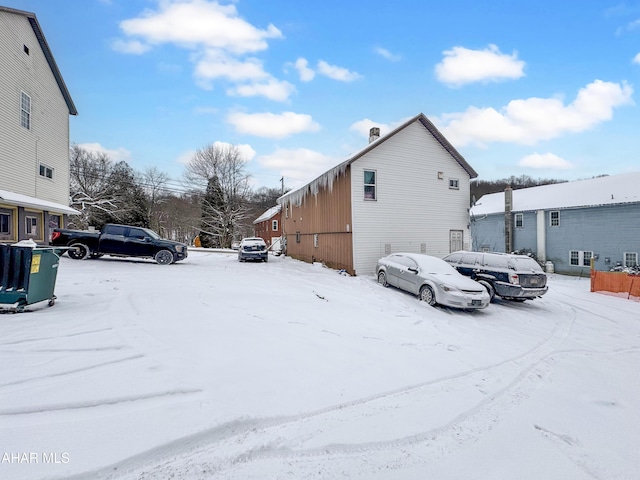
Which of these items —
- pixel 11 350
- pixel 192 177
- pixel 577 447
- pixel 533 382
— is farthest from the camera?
pixel 192 177

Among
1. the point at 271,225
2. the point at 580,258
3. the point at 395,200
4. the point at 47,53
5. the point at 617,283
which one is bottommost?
the point at 617,283

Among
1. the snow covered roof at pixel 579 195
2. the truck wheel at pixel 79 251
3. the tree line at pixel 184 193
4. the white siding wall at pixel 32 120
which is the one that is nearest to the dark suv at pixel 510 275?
the snow covered roof at pixel 579 195

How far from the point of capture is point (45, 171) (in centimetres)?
1605

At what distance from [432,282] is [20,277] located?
9242 mm

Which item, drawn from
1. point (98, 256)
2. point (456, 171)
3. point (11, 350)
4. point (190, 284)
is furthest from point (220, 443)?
point (456, 171)

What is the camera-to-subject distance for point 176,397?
3045 millimetres

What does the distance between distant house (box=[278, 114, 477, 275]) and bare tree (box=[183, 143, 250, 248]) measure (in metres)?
19.6

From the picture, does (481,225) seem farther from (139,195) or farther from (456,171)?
(139,195)

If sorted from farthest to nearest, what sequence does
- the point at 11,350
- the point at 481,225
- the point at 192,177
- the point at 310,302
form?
the point at 192,177
the point at 481,225
the point at 310,302
the point at 11,350

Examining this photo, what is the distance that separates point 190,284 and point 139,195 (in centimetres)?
3458

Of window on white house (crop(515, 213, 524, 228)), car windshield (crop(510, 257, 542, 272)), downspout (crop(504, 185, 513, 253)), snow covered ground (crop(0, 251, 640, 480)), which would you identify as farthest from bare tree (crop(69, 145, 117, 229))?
window on white house (crop(515, 213, 524, 228))

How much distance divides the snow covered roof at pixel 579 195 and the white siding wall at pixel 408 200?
10728mm

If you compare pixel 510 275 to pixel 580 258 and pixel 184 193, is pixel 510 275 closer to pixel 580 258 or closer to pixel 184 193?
pixel 580 258

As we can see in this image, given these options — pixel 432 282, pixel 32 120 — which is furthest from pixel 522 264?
pixel 32 120
